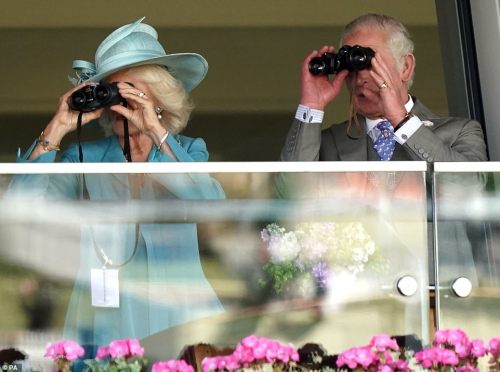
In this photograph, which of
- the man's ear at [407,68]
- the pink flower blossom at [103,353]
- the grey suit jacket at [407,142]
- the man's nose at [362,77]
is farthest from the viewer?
the man's ear at [407,68]

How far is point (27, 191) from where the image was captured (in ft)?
11.1

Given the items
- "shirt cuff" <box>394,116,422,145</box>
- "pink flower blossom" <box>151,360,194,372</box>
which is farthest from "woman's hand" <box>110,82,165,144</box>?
"pink flower blossom" <box>151,360,194,372</box>

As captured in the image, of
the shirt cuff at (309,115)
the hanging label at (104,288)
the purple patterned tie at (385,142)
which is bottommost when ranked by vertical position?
the hanging label at (104,288)

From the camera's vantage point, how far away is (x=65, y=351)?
3.32 m

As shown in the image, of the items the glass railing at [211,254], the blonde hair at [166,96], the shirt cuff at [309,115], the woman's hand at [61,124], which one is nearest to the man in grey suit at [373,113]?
the shirt cuff at [309,115]

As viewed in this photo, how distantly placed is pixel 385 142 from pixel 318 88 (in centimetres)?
27

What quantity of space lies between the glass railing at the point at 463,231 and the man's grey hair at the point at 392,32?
759 millimetres

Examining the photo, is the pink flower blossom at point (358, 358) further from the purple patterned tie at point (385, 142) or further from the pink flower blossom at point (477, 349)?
the purple patterned tie at point (385, 142)

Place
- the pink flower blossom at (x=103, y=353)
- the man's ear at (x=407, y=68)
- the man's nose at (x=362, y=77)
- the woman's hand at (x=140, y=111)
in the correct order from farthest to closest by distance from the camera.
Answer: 1. the man's ear at (x=407, y=68)
2. the man's nose at (x=362, y=77)
3. the woman's hand at (x=140, y=111)
4. the pink flower blossom at (x=103, y=353)

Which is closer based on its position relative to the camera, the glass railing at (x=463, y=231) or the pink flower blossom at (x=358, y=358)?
the pink flower blossom at (x=358, y=358)

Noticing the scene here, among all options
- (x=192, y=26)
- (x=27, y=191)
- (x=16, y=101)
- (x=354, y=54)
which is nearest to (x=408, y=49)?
(x=354, y=54)

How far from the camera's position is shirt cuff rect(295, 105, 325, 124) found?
3.98 m

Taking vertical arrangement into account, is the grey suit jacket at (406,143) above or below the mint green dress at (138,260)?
above

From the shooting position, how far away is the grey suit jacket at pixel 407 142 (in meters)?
3.72
